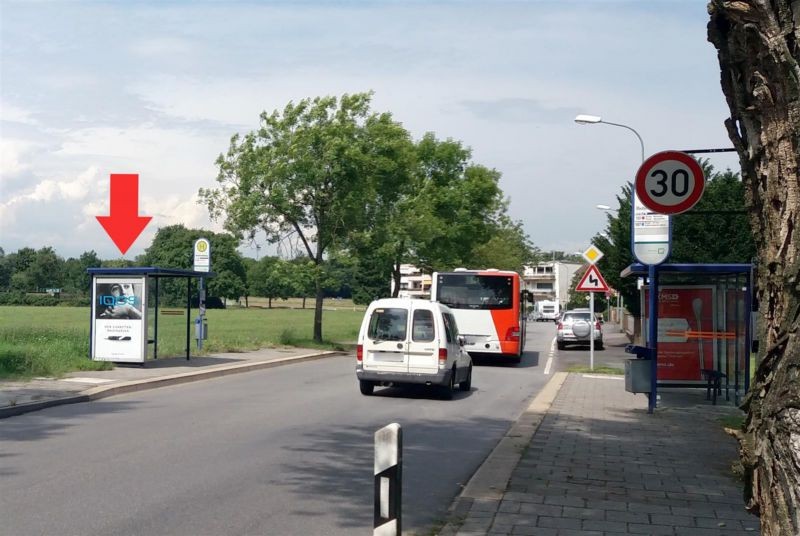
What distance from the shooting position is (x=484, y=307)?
85.0ft

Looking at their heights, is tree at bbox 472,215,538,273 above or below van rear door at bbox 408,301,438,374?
above

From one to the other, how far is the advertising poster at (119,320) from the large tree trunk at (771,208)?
1714 centimetres

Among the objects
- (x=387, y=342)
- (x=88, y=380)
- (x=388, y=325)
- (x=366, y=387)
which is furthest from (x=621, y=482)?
(x=88, y=380)

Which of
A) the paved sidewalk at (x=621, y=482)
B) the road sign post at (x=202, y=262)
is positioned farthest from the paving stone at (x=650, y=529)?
the road sign post at (x=202, y=262)

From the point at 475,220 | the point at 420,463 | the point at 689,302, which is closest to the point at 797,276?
the point at 420,463

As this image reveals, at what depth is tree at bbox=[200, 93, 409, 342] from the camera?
29359 millimetres

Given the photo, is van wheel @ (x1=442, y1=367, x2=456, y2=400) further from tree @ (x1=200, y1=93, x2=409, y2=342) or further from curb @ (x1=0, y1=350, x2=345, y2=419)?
tree @ (x1=200, y1=93, x2=409, y2=342)

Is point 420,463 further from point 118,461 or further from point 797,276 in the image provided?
point 797,276

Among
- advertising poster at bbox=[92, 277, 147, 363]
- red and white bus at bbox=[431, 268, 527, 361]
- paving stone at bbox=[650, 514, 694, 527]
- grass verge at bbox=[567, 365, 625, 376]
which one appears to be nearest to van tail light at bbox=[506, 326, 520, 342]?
red and white bus at bbox=[431, 268, 527, 361]

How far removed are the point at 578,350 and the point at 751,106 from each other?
3353 cm

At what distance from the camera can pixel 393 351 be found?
613 inches

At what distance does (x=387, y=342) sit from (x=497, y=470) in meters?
7.30

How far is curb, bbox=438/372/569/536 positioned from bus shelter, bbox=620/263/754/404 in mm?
4124

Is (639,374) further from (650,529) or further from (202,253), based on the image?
(202,253)
